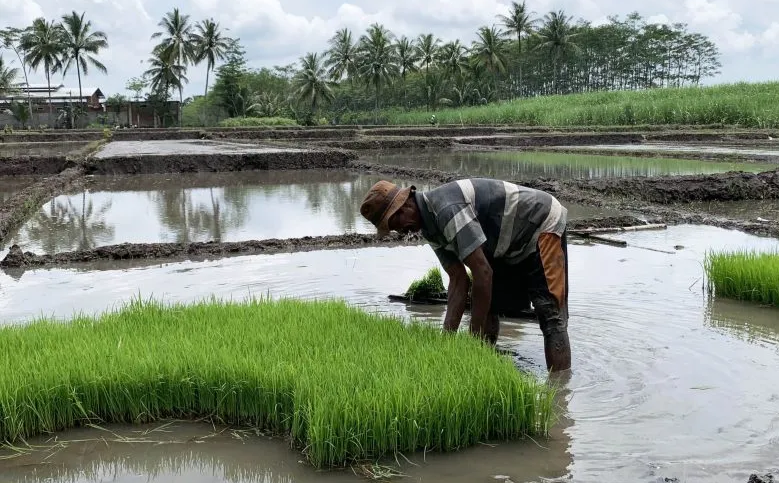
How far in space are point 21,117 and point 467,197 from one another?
1599 inches

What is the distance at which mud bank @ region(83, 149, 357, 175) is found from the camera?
17234mm

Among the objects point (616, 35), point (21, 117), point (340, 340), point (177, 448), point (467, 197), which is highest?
point (616, 35)

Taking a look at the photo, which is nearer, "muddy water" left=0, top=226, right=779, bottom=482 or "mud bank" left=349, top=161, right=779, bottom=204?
"muddy water" left=0, top=226, right=779, bottom=482

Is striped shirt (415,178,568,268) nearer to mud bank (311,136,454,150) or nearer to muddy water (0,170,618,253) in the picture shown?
muddy water (0,170,618,253)

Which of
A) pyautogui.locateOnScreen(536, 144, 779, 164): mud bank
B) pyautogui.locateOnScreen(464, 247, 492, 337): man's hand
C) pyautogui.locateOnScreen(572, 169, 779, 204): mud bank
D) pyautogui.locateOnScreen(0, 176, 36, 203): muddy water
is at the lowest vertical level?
pyautogui.locateOnScreen(464, 247, 492, 337): man's hand

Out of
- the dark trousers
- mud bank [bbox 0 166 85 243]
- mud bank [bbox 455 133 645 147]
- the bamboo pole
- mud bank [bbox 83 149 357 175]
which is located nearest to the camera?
the dark trousers

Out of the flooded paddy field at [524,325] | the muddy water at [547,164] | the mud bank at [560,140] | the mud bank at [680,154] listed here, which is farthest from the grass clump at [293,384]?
the mud bank at [560,140]

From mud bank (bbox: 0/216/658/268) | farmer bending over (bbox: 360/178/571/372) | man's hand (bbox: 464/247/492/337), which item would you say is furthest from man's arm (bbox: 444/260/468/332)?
mud bank (bbox: 0/216/658/268)

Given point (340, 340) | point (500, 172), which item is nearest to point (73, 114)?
point (500, 172)

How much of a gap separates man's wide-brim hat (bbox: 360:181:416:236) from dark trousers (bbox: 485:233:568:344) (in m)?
0.64

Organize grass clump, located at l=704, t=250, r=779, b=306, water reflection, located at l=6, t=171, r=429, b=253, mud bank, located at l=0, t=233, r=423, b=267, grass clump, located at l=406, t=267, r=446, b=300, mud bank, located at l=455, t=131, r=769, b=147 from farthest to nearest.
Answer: mud bank, located at l=455, t=131, r=769, b=147, water reflection, located at l=6, t=171, r=429, b=253, mud bank, located at l=0, t=233, r=423, b=267, grass clump, located at l=406, t=267, r=446, b=300, grass clump, located at l=704, t=250, r=779, b=306

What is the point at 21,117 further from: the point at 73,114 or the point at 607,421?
the point at 607,421

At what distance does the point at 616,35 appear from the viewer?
64.1 meters

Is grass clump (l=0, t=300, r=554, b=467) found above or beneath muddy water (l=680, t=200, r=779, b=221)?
beneath
